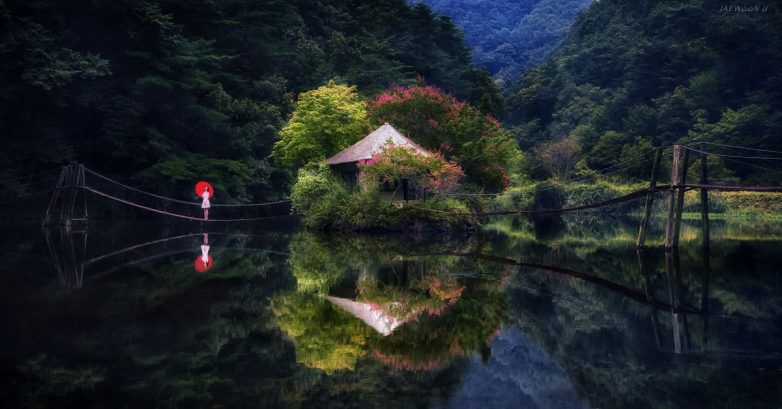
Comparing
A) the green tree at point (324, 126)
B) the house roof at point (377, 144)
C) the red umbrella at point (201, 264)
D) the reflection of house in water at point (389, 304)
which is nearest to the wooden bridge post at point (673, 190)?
the reflection of house in water at point (389, 304)

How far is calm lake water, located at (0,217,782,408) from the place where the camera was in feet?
20.3

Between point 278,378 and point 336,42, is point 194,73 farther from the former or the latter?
point 278,378

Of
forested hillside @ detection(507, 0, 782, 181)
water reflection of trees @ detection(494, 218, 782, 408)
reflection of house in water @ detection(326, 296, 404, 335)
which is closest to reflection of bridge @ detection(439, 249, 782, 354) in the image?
water reflection of trees @ detection(494, 218, 782, 408)

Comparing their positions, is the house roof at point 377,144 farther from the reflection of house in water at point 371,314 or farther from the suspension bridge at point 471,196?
the reflection of house in water at point 371,314

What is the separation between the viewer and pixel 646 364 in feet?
23.2

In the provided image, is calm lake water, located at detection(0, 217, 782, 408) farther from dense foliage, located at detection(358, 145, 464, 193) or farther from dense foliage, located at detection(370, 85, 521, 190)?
dense foliage, located at detection(370, 85, 521, 190)

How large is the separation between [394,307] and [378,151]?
17.1m

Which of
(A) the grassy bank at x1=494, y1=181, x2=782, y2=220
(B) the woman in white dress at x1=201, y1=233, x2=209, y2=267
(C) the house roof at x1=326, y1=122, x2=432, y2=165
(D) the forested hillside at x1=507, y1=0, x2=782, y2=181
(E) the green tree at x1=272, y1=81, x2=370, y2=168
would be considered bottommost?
(B) the woman in white dress at x1=201, y1=233, x2=209, y2=267

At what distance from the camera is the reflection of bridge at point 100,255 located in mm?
13754

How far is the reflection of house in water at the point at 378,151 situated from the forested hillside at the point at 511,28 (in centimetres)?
7560

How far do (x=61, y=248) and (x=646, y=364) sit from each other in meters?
16.3

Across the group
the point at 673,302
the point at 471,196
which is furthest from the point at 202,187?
the point at 673,302

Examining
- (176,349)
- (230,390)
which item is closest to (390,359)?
(230,390)

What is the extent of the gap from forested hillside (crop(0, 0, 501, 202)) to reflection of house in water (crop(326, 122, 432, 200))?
8266mm
